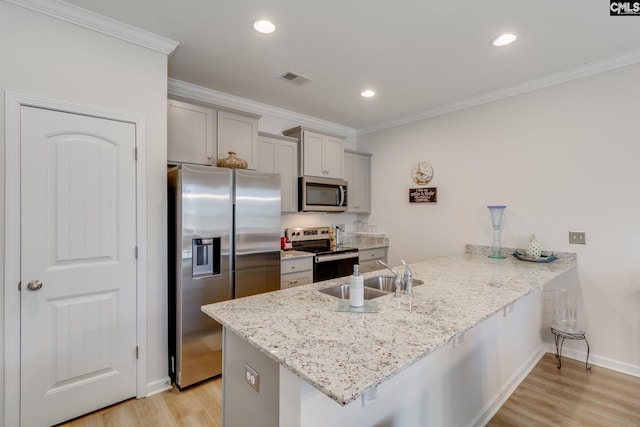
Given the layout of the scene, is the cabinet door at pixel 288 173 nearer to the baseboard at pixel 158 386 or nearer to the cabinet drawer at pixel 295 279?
the cabinet drawer at pixel 295 279

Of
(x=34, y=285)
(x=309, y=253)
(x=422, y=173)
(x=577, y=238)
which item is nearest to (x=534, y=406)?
(x=577, y=238)

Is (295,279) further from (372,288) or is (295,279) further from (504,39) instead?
(504,39)

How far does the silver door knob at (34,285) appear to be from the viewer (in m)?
1.87

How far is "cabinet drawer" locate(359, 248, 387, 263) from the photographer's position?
13.8 feet

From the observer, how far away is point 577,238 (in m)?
2.86

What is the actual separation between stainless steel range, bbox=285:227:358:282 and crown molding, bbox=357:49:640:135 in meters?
1.96

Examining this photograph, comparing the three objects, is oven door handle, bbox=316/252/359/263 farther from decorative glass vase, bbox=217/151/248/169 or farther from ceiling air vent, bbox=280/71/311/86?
ceiling air vent, bbox=280/71/311/86

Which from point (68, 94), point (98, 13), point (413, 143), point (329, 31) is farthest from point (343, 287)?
point (413, 143)

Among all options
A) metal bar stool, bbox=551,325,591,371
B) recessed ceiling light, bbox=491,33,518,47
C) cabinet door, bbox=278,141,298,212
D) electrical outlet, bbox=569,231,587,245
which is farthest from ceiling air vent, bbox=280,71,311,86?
metal bar stool, bbox=551,325,591,371

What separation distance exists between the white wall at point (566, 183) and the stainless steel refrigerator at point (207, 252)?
7.85 ft

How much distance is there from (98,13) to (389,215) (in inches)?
149

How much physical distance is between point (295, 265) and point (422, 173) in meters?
2.11

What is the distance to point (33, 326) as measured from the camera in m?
1.88

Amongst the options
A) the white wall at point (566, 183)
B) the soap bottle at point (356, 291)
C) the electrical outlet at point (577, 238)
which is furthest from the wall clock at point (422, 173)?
the soap bottle at point (356, 291)
